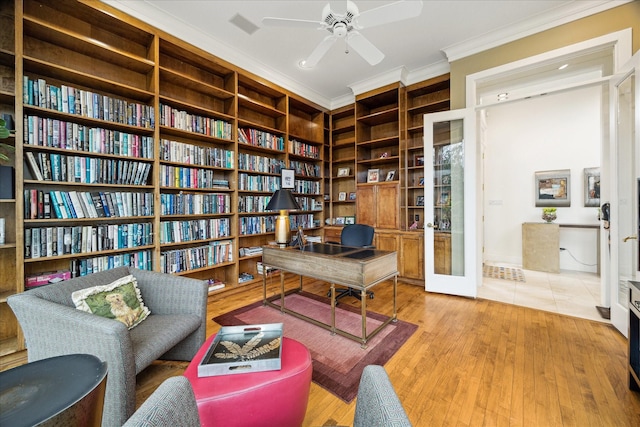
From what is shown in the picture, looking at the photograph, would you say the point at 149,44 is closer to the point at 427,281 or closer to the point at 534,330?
the point at 427,281

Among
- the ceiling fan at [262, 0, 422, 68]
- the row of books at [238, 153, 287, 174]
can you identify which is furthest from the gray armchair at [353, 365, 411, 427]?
the row of books at [238, 153, 287, 174]

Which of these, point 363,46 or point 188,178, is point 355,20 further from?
point 188,178

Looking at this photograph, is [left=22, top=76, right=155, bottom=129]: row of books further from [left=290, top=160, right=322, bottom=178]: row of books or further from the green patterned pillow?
[left=290, top=160, right=322, bottom=178]: row of books

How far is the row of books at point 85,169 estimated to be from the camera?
2.09m

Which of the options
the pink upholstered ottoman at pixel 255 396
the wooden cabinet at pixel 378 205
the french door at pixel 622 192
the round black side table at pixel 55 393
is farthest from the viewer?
the wooden cabinet at pixel 378 205

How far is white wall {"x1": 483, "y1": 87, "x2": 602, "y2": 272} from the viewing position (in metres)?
4.36

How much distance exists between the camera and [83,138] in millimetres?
2293

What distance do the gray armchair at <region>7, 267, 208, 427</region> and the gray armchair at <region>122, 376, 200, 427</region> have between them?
2.76 ft

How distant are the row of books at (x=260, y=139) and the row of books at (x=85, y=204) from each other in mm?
1419

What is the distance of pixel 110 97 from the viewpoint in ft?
8.29

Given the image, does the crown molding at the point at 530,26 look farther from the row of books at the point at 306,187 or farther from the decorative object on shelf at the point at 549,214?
the decorative object on shelf at the point at 549,214

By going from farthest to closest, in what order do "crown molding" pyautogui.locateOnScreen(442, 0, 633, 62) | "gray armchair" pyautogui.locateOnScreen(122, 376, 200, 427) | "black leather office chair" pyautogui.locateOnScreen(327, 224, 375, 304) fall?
"black leather office chair" pyautogui.locateOnScreen(327, 224, 375, 304) < "crown molding" pyautogui.locateOnScreen(442, 0, 633, 62) < "gray armchair" pyautogui.locateOnScreen(122, 376, 200, 427)

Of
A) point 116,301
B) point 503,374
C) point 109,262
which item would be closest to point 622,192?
point 503,374

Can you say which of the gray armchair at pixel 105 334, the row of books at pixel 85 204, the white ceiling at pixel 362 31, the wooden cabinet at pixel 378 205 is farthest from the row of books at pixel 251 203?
the gray armchair at pixel 105 334
